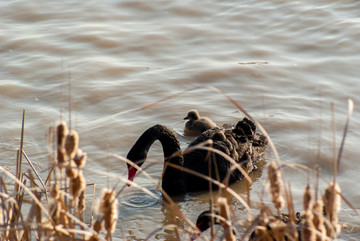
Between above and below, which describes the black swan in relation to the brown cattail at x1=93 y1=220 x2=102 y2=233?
below

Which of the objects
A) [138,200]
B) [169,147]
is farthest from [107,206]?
[169,147]

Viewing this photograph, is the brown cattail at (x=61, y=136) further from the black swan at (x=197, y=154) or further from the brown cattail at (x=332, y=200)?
the black swan at (x=197, y=154)

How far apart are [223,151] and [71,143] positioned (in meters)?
3.88

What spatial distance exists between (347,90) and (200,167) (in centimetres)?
308

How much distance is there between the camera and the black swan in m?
5.57

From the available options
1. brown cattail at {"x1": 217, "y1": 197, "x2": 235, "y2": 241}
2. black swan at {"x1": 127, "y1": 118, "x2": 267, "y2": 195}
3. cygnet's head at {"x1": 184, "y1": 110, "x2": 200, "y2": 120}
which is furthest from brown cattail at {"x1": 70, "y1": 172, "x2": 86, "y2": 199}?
cygnet's head at {"x1": 184, "y1": 110, "x2": 200, "y2": 120}

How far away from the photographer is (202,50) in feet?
31.7

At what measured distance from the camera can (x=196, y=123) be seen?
23.5ft

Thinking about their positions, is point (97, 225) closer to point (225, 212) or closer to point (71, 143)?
point (71, 143)

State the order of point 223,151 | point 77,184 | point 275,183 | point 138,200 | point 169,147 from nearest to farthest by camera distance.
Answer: point 275,183, point 77,184, point 138,200, point 169,147, point 223,151

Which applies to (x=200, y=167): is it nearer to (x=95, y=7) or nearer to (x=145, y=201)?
(x=145, y=201)

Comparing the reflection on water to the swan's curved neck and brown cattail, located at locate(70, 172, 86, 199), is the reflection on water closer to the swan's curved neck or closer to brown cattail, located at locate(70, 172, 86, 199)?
the swan's curved neck

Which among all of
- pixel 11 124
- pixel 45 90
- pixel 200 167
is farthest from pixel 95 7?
pixel 200 167

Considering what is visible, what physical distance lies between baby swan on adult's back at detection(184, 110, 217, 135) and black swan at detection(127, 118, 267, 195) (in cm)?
63
